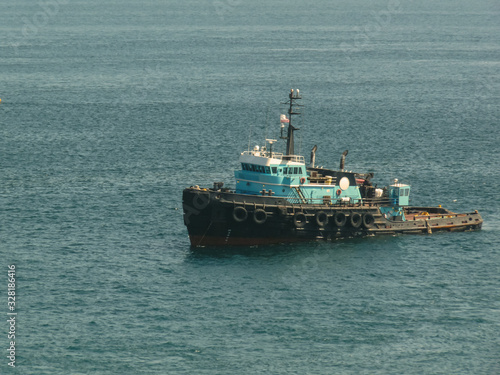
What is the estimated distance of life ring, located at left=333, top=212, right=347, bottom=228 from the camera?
2995 inches

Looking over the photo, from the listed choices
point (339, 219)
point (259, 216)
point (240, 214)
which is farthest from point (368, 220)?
point (240, 214)

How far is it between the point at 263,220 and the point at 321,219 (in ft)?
16.7

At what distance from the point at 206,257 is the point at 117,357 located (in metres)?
18.5

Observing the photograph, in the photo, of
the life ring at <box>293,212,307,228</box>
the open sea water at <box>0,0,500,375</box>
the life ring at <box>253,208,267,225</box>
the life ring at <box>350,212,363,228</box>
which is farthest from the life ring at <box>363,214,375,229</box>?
the life ring at <box>253,208,267,225</box>

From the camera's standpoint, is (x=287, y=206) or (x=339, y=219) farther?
(x=339, y=219)

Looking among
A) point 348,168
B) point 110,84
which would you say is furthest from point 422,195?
point 110,84

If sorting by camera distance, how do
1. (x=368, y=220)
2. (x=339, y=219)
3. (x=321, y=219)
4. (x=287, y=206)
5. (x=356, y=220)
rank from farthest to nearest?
(x=368, y=220) < (x=356, y=220) < (x=339, y=219) < (x=321, y=219) < (x=287, y=206)

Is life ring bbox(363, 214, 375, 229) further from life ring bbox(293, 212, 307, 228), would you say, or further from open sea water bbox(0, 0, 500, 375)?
life ring bbox(293, 212, 307, 228)

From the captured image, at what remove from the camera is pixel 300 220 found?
247ft

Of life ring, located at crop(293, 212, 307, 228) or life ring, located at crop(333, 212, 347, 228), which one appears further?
life ring, located at crop(333, 212, 347, 228)

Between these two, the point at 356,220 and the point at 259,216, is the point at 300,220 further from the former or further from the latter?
the point at 356,220

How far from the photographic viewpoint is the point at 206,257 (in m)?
73.1

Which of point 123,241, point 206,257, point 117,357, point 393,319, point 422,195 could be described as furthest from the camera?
point 422,195

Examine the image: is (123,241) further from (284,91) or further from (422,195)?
(284,91)
